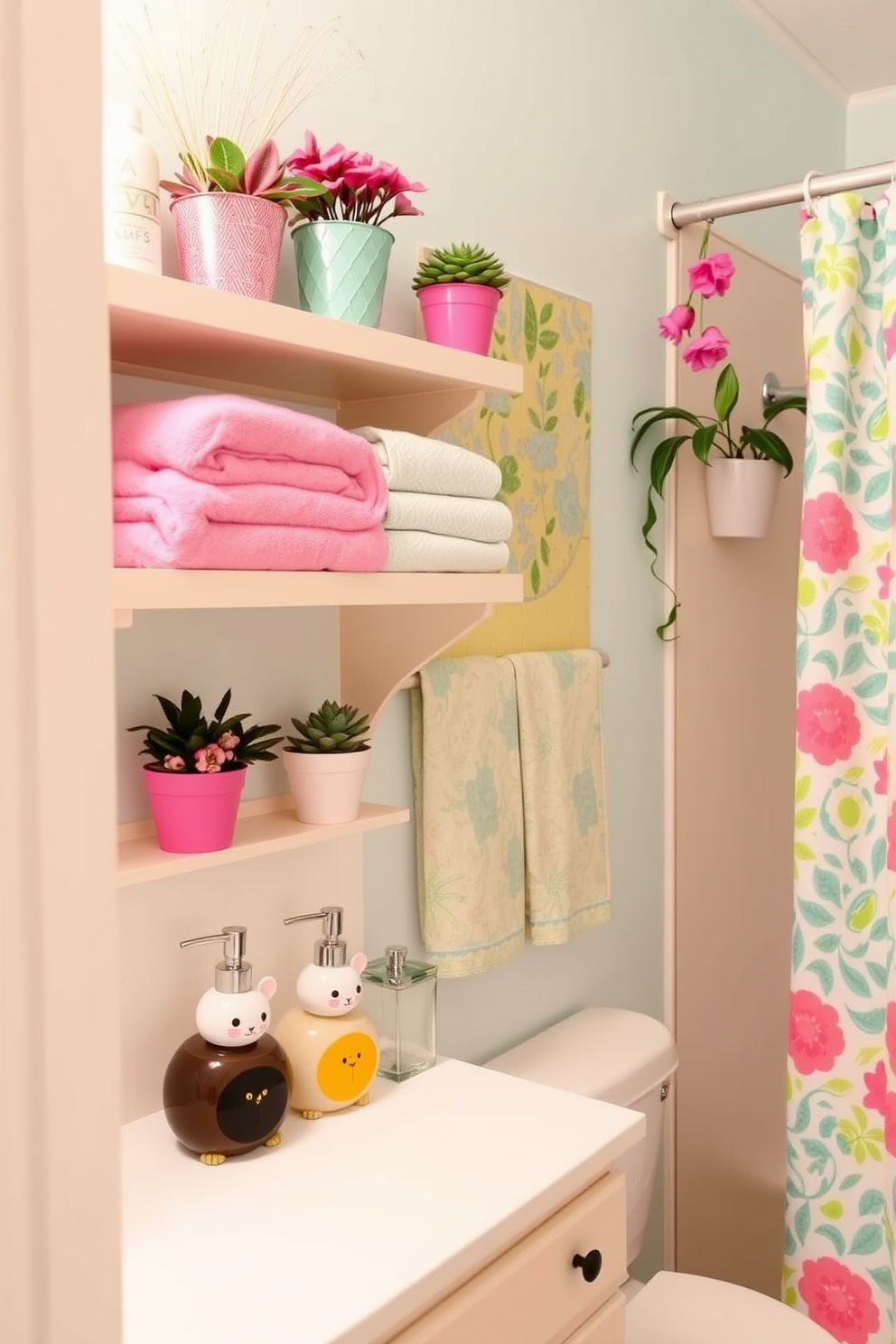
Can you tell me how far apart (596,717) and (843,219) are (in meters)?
0.83

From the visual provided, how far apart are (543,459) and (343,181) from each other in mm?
648

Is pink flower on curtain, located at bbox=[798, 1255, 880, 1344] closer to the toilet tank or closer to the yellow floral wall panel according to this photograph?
the toilet tank

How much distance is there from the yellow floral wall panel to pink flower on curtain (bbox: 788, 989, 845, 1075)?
2.17ft

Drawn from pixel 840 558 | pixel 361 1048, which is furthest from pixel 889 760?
pixel 361 1048

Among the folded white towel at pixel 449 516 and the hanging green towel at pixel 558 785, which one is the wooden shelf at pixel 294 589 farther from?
the hanging green towel at pixel 558 785

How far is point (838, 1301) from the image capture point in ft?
5.95

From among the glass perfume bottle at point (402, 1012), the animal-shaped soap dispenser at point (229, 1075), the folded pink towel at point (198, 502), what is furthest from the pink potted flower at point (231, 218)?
the glass perfume bottle at point (402, 1012)

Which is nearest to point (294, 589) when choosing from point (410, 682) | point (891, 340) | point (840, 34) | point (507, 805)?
point (410, 682)

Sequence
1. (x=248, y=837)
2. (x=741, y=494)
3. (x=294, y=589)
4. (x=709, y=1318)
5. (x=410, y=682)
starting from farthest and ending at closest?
(x=741, y=494) → (x=709, y=1318) → (x=410, y=682) → (x=248, y=837) → (x=294, y=589)

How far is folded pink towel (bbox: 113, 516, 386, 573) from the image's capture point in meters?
0.98

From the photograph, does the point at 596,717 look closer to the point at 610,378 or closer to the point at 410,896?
the point at 410,896

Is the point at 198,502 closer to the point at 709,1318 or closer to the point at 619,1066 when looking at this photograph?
the point at 619,1066

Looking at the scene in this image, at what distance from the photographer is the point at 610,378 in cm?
196

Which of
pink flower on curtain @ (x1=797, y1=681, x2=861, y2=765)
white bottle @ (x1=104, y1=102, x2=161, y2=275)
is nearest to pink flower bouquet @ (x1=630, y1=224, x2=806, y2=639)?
pink flower on curtain @ (x1=797, y1=681, x2=861, y2=765)
